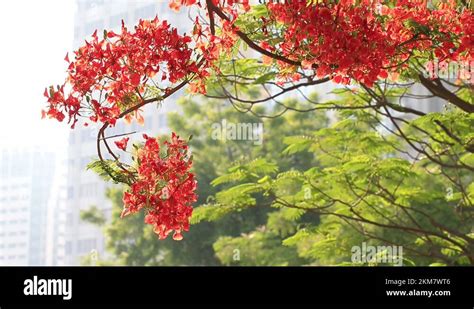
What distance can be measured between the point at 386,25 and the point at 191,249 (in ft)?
47.1

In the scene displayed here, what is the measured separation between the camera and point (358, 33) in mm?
3352

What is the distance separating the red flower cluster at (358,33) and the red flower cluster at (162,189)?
60 centimetres

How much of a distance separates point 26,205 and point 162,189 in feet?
140

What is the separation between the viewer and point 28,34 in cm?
3569

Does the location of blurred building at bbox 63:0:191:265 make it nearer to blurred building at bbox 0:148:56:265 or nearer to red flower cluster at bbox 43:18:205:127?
blurred building at bbox 0:148:56:265

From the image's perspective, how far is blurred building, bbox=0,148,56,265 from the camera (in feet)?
142

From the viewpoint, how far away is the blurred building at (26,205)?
43250 millimetres
